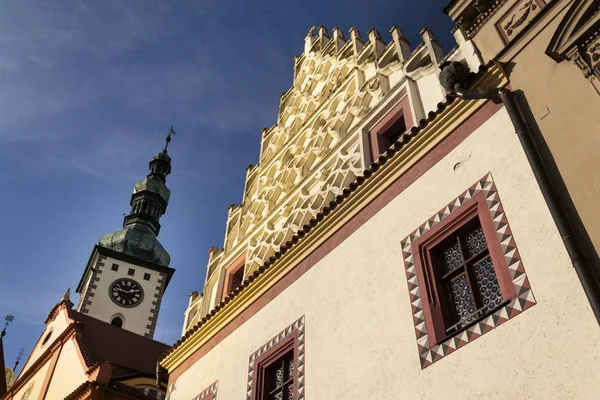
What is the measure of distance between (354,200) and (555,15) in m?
3.03

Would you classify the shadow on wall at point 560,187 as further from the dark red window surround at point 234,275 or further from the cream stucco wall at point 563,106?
the dark red window surround at point 234,275

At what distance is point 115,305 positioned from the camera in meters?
35.0

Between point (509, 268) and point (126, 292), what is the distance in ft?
111

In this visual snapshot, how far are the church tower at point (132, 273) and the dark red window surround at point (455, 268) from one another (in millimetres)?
30976

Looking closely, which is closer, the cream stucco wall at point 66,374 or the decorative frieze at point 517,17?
the decorative frieze at point 517,17

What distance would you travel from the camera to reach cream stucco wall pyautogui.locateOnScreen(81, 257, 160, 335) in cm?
3441

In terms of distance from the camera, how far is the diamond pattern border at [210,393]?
844 centimetres

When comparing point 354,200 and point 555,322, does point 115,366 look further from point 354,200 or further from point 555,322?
point 555,322

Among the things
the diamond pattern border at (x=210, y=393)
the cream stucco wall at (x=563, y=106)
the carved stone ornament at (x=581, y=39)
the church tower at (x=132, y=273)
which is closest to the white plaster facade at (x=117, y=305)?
the church tower at (x=132, y=273)

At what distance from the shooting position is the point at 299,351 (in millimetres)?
7078

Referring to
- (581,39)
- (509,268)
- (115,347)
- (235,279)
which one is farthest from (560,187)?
(115,347)

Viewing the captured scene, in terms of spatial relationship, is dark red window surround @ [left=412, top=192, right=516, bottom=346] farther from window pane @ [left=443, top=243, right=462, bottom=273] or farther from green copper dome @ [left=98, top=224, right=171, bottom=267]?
green copper dome @ [left=98, top=224, right=171, bottom=267]

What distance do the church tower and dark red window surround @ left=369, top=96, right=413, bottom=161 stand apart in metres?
28.9

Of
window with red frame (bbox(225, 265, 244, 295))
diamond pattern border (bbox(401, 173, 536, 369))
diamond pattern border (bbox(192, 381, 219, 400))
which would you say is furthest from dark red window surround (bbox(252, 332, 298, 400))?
window with red frame (bbox(225, 265, 244, 295))
